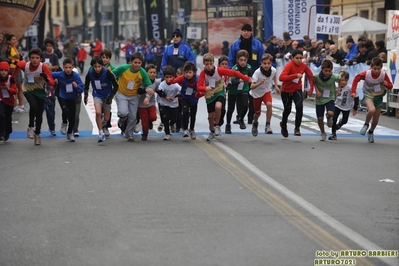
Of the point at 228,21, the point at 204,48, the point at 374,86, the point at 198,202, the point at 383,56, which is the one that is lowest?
the point at 198,202

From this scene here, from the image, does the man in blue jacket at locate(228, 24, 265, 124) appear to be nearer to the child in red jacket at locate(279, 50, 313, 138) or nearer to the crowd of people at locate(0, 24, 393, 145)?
the crowd of people at locate(0, 24, 393, 145)

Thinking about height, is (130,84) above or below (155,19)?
below

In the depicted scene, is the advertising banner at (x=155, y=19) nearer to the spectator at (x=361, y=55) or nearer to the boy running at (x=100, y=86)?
the spectator at (x=361, y=55)

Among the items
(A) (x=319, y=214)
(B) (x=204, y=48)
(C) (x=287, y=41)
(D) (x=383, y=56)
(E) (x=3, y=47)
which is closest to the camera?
(A) (x=319, y=214)

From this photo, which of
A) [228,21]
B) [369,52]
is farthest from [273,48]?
[228,21]

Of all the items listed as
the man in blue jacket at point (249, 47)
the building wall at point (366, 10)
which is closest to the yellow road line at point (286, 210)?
the man in blue jacket at point (249, 47)

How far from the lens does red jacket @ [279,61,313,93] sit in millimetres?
16719

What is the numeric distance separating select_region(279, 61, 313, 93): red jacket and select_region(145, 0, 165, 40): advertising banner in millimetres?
34126

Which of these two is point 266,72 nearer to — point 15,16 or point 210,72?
point 210,72

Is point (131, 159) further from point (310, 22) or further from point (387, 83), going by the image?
point (310, 22)

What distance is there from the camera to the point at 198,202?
10180mm

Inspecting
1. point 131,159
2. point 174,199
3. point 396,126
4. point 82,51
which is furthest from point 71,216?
point 82,51

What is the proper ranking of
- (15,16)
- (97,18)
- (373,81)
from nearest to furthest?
1. (373,81)
2. (15,16)
3. (97,18)

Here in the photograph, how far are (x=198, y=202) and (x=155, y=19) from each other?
136ft
